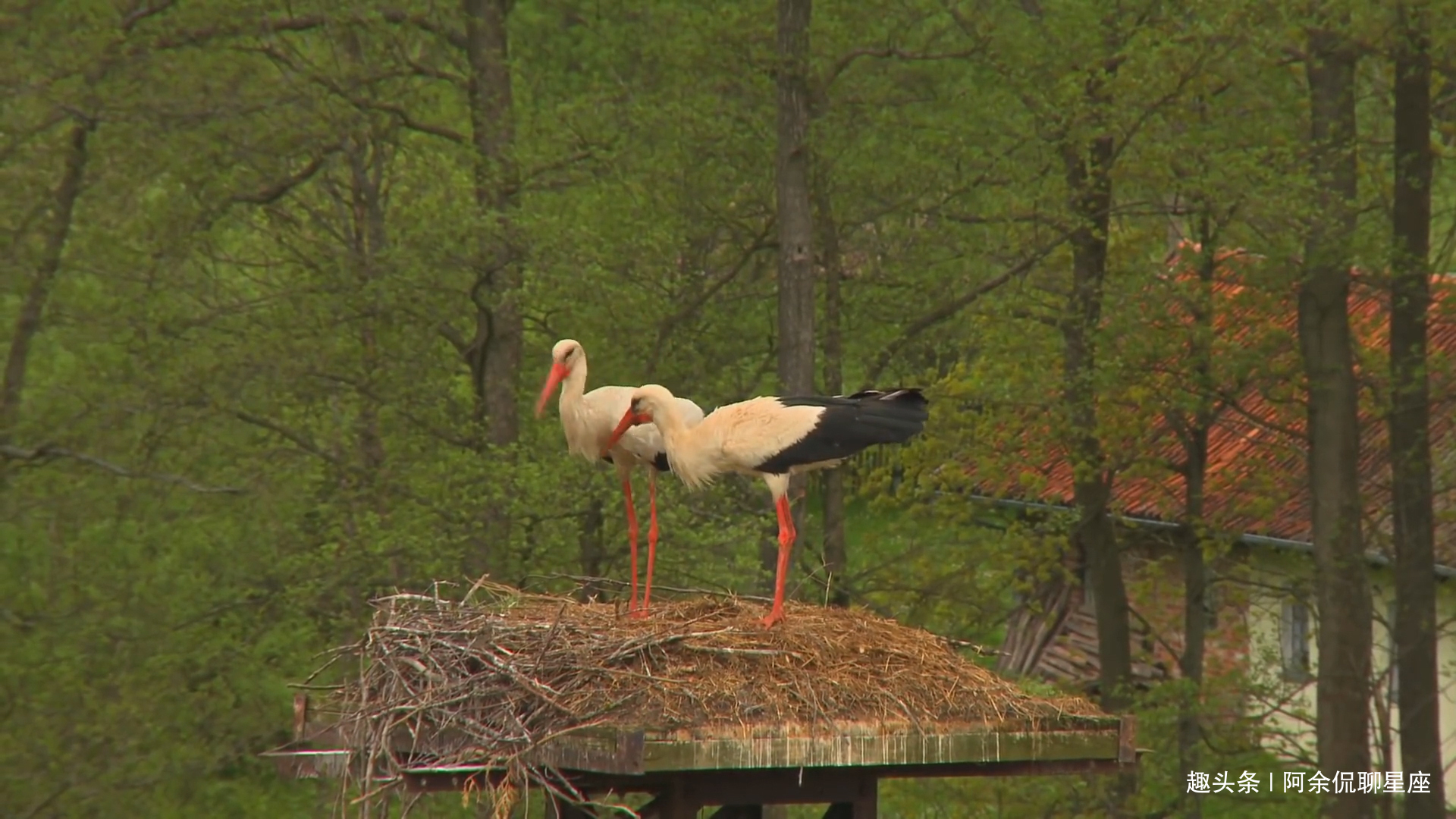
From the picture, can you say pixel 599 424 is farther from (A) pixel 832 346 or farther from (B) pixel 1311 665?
(B) pixel 1311 665

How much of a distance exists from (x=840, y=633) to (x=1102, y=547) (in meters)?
9.21

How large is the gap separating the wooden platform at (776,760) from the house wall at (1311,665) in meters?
7.72

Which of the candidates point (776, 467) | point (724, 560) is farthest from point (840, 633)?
point (724, 560)

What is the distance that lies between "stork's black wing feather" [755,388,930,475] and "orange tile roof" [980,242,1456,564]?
274 inches

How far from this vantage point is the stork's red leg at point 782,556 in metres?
7.34

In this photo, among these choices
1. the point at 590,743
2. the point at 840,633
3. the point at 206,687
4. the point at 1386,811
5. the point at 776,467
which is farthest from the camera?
the point at 206,687

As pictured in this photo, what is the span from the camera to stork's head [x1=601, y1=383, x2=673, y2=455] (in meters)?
7.99

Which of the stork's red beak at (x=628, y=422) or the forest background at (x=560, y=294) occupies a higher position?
the forest background at (x=560, y=294)

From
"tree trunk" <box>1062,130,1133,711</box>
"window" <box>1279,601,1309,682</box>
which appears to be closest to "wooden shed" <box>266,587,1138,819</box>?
"tree trunk" <box>1062,130,1133,711</box>

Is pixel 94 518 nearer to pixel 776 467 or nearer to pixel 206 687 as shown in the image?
pixel 206 687

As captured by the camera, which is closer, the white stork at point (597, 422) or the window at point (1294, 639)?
the white stork at point (597, 422)

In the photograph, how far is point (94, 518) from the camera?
1421 centimetres

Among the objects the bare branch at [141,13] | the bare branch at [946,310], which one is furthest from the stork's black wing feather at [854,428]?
the bare branch at [141,13]

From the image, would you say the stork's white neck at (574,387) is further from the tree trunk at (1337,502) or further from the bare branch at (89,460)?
the tree trunk at (1337,502)
